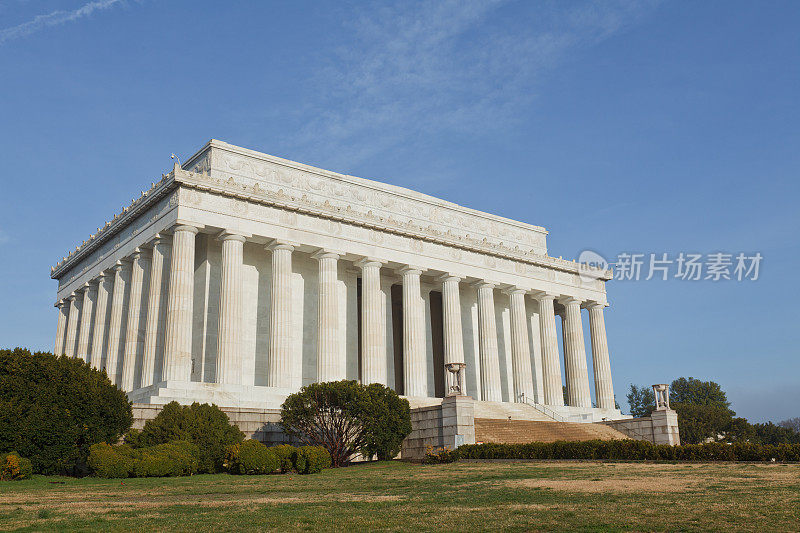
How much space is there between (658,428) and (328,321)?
22.2 metres

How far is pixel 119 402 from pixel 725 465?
25395 mm

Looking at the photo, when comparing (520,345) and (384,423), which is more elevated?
(520,345)

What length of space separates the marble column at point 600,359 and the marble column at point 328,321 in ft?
83.7

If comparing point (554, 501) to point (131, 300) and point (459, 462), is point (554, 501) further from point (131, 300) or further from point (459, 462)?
point (131, 300)

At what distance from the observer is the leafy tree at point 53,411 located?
28.2 metres

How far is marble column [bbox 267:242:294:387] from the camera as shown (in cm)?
4588

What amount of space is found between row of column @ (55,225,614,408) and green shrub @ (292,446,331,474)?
14.9 m

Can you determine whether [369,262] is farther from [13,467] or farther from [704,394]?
[704,394]

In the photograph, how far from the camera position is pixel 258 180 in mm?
52312

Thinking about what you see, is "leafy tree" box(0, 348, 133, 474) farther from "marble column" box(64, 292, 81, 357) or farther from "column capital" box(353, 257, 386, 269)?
"marble column" box(64, 292, 81, 357)

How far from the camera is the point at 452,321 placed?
55.9 metres

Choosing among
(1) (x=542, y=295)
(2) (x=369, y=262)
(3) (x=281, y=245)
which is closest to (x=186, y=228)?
(3) (x=281, y=245)

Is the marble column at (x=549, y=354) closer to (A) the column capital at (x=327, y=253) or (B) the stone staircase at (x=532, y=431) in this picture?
(B) the stone staircase at (x=532, y=431)

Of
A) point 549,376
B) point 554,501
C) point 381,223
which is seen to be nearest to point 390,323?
point 381,223
